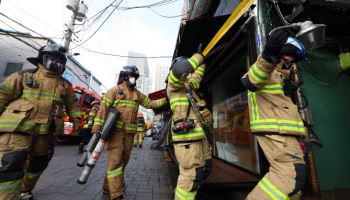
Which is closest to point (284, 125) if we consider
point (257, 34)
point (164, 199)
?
point (257, 34)

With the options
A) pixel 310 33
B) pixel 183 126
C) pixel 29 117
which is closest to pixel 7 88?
pixel 29 117

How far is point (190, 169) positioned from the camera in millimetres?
2051

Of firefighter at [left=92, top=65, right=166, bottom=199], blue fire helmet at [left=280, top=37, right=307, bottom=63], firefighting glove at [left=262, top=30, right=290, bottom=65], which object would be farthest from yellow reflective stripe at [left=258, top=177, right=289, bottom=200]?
firefighter at [left=92, top=65, right=166, bottom=199]

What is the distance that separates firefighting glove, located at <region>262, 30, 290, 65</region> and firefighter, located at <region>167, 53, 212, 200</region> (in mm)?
814

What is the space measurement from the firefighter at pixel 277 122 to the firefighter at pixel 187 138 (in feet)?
2.13

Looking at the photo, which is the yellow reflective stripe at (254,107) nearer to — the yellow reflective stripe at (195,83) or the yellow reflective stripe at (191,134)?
the yellow reflective stripe at (191,134)

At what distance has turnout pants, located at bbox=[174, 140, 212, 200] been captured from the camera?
6.40 ft

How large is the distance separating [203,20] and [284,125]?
2867 mm

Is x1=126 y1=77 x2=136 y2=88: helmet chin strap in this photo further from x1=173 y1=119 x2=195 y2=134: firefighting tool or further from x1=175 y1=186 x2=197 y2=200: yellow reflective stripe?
x1=175 y1=186 x2=197 y2=200: yellow reflective stripe

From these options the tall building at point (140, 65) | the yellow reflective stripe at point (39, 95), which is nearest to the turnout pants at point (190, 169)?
the yellow reflective stripe at point (39, 95)

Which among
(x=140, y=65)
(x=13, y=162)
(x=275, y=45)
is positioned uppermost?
(x=140, y=65)

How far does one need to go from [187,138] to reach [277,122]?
3.21 ft

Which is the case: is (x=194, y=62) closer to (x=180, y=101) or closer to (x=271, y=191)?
(x=180, y=101)

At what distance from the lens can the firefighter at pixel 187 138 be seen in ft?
6.54
